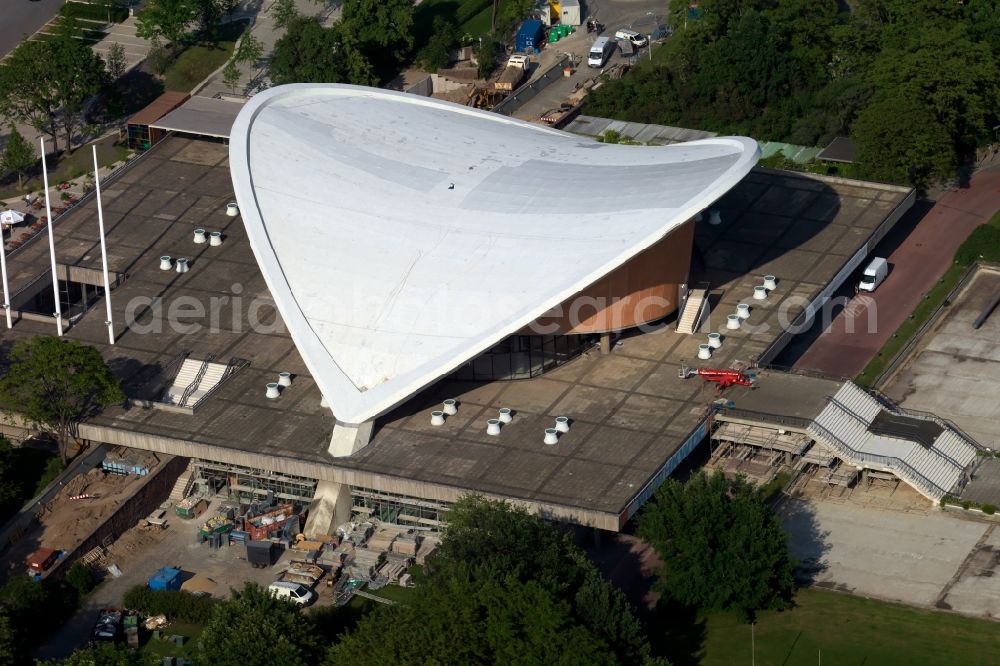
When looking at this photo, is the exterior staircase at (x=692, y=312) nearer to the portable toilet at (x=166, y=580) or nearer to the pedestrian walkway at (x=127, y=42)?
the portable toilet at (x=166, y=580)

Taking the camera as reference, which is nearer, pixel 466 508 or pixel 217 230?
pixel 466 508

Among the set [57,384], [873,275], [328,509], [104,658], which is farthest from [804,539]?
[57,384]

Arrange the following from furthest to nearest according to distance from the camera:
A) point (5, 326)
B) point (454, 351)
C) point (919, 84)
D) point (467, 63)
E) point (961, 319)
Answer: point (467, 63) → point (919, 84) → point (961, 319) → point (5, 326) → point (454, 351)

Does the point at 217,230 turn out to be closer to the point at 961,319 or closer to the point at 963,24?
the point at 961,319

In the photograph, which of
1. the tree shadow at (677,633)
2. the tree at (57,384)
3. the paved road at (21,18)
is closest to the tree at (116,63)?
the paved road at (21,18)

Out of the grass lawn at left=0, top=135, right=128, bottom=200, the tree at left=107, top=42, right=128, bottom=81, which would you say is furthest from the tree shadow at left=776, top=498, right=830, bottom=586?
the tree at left=107, top=42, right=128, bottom=81

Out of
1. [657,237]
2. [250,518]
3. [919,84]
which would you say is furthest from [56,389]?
[919,84]

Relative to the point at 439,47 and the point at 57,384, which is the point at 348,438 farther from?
the point at 439,47
